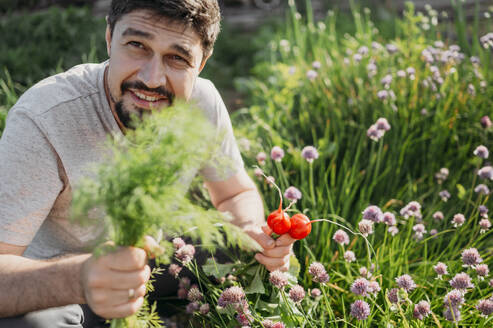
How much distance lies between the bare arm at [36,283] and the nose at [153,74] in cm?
64

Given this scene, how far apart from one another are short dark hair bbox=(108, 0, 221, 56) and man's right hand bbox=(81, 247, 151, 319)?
867 mm

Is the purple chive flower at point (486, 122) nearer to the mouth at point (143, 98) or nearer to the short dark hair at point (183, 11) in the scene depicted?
the short dark hair at point (183, 11)

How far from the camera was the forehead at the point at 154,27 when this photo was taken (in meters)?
1.54

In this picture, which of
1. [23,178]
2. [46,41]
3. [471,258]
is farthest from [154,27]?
[46,41]

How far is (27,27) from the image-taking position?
4426mm

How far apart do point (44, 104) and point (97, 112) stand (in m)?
0.19

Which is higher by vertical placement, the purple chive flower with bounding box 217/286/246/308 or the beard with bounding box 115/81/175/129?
the beard with bounding box 115/81/175/129

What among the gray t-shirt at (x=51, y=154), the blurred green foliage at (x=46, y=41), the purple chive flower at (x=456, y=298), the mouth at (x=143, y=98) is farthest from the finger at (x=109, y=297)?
the blurred green foliage at (x=46, y=41)

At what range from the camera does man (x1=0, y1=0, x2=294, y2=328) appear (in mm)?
1367

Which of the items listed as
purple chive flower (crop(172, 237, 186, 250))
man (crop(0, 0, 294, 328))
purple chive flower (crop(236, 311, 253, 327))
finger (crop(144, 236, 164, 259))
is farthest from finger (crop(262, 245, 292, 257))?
finger (crop(144, 236, 164, 259))

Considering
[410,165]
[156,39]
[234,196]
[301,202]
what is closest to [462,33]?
[410,165]

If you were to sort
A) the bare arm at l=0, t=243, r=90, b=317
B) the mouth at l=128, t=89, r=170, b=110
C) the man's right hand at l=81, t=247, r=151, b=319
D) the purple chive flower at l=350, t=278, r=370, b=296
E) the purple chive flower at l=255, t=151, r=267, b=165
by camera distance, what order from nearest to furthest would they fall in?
1. the man's right hand at l=81, t=247, r=151, b=319
2. the bare arm at l=0, t=243, r=90, b=317
3. the purple chive flower at l=350, t=278, r=370, b=296
4. the mouth at l=128, t=89, r=170, b=110
5. the purple chive flower at l=255, t=151, r=267, b=165

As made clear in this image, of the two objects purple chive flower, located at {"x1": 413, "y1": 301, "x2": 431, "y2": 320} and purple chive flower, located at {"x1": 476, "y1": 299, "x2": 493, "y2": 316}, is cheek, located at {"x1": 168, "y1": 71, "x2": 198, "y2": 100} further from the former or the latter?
purple chive flower, located at {"x1": 476, "y1": 299, "x2": 493, "y2": 316}

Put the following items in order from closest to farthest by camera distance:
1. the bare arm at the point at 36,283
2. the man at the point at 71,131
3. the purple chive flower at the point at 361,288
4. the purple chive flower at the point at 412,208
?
the bare arm at the point at 36,283, the man at the point at 71,131, the purple chive flower at the point at 361,288, the purple chive flower at the point at 412,208
